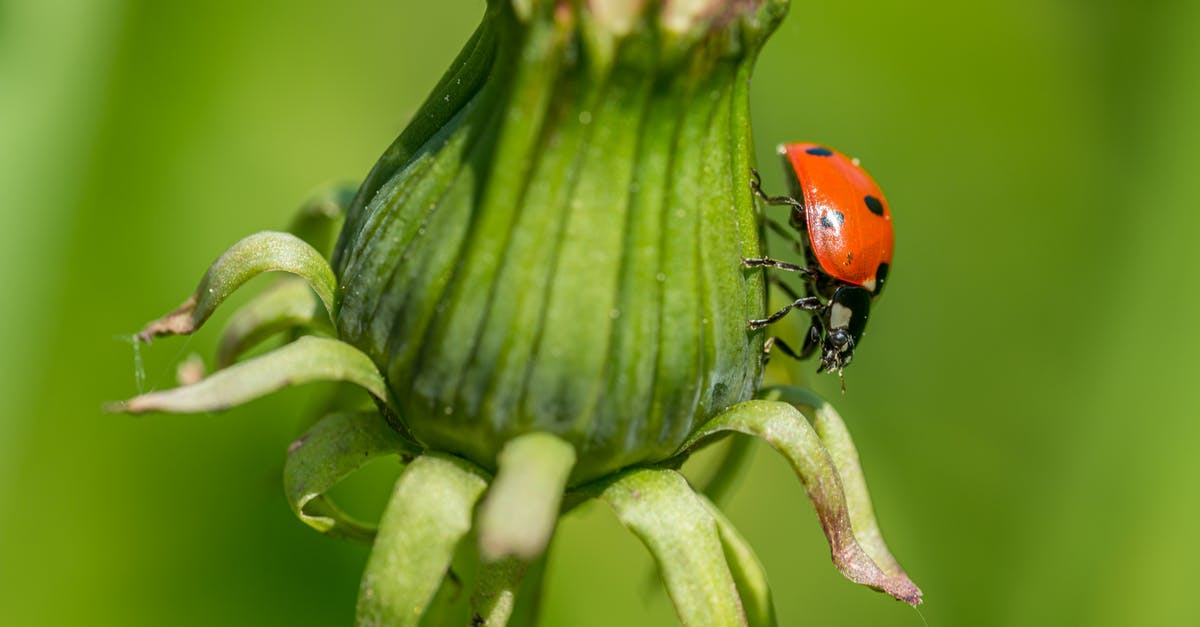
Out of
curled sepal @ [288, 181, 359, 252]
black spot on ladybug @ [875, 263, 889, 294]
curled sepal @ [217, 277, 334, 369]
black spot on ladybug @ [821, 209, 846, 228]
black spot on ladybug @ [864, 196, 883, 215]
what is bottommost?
curled sepal @ [217, 277, 334, 369]

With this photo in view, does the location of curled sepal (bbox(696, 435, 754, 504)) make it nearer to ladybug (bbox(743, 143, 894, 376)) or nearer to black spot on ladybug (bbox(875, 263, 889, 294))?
ladybug (bbox(743, 143, 894, 376))

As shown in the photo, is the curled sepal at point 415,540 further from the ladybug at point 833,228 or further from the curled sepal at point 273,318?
the ladybug at point 833,228

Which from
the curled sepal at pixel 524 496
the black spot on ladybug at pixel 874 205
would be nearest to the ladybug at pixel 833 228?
the black spot on ladybug at pixel 874 205

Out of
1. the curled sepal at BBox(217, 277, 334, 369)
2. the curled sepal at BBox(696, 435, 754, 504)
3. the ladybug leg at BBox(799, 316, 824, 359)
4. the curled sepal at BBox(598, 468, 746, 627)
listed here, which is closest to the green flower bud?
the curled sepal at BBox(598, 468, 746, 627)

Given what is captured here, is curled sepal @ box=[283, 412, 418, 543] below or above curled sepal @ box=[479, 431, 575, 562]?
below

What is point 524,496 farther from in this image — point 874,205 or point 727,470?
point 874,205
